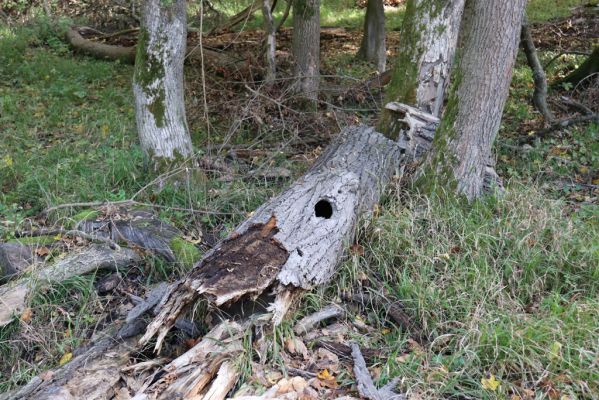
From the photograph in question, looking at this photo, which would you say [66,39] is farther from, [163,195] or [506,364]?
[506,364]

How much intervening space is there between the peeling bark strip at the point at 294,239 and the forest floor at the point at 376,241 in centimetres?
21

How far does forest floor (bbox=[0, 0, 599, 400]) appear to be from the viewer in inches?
138

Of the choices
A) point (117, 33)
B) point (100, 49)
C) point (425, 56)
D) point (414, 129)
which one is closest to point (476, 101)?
point (414, 129)

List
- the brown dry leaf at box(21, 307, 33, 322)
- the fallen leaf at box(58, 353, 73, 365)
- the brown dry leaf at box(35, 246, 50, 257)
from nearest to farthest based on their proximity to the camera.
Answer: the fallen leaf at box(58, 353, 73, 365), the brown dry leaf at box(21, 307, 33, 322), the brown dry leaf at box(35, 246, 50, 257)

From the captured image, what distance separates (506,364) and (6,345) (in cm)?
334

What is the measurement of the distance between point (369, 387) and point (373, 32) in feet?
27.5

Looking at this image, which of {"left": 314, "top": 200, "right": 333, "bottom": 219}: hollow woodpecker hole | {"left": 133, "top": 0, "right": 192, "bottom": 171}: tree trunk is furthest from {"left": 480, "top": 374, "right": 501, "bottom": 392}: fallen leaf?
{"left": 133, "top": 0, "right": 192, "bottom": 171}: tree trunk

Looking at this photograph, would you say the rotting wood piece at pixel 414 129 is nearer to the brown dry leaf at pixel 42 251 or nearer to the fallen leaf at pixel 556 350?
the fallen leaf at pixel 556 350

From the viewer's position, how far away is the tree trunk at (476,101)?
4812 millimetres

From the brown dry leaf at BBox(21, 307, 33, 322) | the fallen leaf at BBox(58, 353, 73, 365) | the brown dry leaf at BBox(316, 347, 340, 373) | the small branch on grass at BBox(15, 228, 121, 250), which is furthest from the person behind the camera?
the small branch on grass at BBox(15, 228, 121, 250)

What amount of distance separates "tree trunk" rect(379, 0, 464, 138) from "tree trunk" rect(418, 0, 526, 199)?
1.06 meters

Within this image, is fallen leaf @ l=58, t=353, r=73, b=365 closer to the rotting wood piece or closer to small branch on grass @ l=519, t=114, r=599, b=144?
the rotting wood piece

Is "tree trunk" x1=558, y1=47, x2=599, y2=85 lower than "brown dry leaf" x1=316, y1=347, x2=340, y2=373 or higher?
higher

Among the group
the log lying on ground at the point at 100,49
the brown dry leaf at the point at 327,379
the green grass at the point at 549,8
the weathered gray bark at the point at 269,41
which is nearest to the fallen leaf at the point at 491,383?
the brown dry leaf at the point at 327,379
